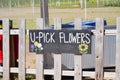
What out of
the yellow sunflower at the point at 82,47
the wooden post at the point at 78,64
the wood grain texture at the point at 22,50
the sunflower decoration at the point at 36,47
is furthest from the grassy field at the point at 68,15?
the yellow sunflower at the point at 82,47

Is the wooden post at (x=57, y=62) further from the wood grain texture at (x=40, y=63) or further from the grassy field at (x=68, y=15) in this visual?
the grassy field at (x=68, y=15)

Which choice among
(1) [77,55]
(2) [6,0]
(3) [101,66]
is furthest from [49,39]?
(2) [6,0]

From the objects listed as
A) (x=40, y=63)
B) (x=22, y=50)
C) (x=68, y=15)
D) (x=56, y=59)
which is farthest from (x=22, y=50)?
(x=68, y=15)

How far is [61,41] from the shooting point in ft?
22.6

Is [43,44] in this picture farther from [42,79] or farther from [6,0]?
[6,0]

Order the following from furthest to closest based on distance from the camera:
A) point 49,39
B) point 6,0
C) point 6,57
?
point 6,0 → point 6,57 → point 49,39

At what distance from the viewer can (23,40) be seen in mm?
7273

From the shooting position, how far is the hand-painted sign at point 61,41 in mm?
6691

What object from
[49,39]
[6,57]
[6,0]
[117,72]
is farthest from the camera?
[6,0]

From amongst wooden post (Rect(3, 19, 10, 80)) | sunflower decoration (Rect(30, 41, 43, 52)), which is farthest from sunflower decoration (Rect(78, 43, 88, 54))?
wooden post (Rect(3, 19, 10, 80))

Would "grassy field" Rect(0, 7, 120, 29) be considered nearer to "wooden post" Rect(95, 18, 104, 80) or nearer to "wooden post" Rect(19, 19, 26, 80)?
"wooden post" Rect(19, 19, 26, 80)

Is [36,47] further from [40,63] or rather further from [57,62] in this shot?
[57,62]

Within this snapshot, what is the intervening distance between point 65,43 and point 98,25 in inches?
25.8

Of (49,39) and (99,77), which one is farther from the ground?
(49,39)
